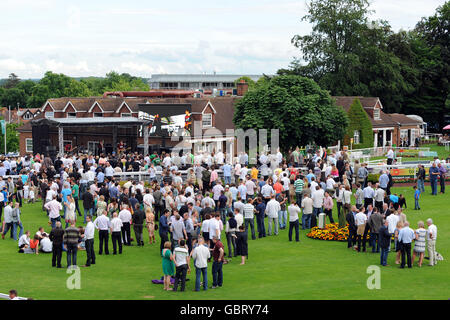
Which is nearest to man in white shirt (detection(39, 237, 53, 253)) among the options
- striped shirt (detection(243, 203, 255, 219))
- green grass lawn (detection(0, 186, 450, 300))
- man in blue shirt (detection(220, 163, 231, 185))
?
green grass lawn (detection(0, 186, 450, 300))

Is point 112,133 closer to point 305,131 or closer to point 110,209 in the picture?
point 305,131

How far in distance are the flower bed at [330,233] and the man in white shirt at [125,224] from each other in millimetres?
6895

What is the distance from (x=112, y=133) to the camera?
49594mm

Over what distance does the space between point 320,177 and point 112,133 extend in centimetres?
2437

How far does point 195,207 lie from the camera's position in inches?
884

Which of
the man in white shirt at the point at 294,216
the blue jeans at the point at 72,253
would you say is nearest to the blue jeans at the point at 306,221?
the man in white shirt at the point at 294,216

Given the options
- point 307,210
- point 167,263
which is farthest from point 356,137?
point 167,263

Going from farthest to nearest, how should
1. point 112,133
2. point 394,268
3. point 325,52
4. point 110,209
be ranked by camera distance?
point 325,52 → point 112,133 → point 110,209 → point 394,268

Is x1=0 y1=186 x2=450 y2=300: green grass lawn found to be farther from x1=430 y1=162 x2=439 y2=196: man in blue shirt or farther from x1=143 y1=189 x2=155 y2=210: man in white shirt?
x1=430 y1=162 x2=439 y2=196: man in blue shirt

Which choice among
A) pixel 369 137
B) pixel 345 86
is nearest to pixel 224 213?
pixel 369 137

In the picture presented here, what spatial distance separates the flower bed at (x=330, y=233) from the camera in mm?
23266

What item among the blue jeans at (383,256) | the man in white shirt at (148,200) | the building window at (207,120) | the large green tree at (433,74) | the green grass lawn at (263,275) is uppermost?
the large green tree at (433,74)

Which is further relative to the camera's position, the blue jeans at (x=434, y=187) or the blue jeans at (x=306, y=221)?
the blue jeans at (x=434, y=187)

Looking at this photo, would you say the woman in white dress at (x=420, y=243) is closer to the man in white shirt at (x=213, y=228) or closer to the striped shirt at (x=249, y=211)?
the striped shirt at (x=249, y=211)
